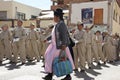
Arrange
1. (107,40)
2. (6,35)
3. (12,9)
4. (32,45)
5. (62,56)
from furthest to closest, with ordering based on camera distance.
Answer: (12,9) < (107,40) < (32,45) < (6,35) < (62,56)

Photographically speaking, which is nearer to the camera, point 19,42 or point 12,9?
point 19,42

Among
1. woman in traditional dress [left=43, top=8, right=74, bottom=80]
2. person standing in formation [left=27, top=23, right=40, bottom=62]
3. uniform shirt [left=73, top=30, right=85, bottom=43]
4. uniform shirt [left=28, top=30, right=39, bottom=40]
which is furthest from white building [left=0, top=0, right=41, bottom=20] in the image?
woman in traditional dress [left=43, top=8, right=74, bottom=80]

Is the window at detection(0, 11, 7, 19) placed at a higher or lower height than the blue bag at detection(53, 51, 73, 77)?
higher

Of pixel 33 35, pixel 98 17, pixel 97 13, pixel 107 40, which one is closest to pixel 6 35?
pixel 33 35

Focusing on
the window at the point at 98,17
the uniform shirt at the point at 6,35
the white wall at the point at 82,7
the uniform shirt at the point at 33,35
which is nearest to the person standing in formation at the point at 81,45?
the uniform shirt at the point at 6,35

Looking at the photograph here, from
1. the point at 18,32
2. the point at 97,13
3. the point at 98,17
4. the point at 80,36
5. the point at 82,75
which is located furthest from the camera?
the point at 97,13

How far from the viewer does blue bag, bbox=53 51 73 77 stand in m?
8.07

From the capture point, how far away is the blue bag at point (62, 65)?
26.5 ft

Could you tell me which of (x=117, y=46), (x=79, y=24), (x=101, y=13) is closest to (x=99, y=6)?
(x=101, y=13)

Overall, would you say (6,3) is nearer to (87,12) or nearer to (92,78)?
(87,12)

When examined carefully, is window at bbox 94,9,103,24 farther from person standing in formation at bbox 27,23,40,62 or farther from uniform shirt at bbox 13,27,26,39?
uniform shirt at bbox 13,27,26,39

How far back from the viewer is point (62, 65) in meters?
8.08

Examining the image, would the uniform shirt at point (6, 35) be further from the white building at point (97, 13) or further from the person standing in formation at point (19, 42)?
the white building at point (97, 13)

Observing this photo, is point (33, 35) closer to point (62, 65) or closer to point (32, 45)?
point (32, 45)
